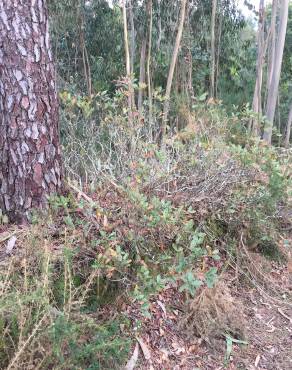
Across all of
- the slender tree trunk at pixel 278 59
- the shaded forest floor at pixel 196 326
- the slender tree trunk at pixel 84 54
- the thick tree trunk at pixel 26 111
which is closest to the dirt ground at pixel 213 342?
the shaded forest floor at pixel 196 326

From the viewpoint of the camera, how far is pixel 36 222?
97.4 inches

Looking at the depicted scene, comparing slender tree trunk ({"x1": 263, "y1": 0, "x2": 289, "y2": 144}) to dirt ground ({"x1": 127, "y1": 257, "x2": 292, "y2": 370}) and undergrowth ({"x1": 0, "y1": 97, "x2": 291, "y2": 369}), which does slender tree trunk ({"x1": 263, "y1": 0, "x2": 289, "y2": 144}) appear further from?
dirt ground ({"x1": 127, "y1": 257, "x2": 292, "y2": 370})

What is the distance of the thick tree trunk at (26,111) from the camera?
7.90ft

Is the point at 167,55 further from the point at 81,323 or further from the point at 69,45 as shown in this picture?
the point at 81,323

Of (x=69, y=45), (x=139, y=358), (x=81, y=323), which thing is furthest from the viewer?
(x=69, y=45)

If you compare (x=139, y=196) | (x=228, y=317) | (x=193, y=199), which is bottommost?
(x=228, y=317)

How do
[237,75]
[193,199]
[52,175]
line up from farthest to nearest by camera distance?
[237,75], [193,199], [52,175]

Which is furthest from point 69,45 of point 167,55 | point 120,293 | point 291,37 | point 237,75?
A: point 291,37

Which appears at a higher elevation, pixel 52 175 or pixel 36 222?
pixel 52 175

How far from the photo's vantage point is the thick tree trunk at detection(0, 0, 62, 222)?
2.41 m

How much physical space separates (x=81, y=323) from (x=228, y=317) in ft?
4.03

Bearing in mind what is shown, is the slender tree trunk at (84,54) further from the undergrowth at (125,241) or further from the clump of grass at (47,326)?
the clump of grass at (47,326)

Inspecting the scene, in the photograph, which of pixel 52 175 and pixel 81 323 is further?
pixel 52 175

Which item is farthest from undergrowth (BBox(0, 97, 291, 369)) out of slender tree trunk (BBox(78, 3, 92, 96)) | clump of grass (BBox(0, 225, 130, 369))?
slender tree trunk (BBox(78, 3, 92, 96))
